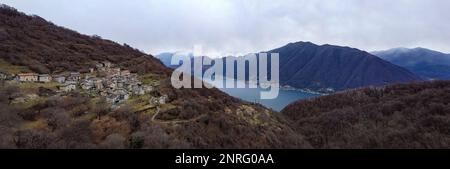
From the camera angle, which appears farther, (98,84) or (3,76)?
(98,84)

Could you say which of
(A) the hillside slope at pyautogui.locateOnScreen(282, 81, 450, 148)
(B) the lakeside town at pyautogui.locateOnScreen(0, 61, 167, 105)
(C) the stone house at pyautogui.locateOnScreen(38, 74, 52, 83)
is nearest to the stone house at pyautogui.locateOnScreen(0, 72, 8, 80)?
(B) the lakeside town at pyautogui.locateOnScreen(0, 61, 167, 105)

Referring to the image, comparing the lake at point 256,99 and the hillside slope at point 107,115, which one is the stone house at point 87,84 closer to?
the hillside slope at point 107,115

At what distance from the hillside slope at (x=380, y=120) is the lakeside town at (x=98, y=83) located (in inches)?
899

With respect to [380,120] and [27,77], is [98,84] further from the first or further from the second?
[380,120]

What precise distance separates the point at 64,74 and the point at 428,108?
56.6 metres

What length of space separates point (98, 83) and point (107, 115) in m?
11.2

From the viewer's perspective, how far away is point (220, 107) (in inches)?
1598

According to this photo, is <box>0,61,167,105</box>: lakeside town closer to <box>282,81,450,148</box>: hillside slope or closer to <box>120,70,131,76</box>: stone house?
<box>120,70,131,76</box>: stone house

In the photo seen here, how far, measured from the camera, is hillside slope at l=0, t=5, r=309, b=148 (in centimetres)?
2222

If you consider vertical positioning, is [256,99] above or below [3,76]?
below

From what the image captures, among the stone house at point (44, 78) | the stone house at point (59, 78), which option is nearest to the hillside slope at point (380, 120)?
the stone house at point (59, 78)

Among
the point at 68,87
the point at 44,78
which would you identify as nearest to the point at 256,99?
the point at 44,78

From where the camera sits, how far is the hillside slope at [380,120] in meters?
48.0

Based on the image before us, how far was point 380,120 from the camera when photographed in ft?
204
